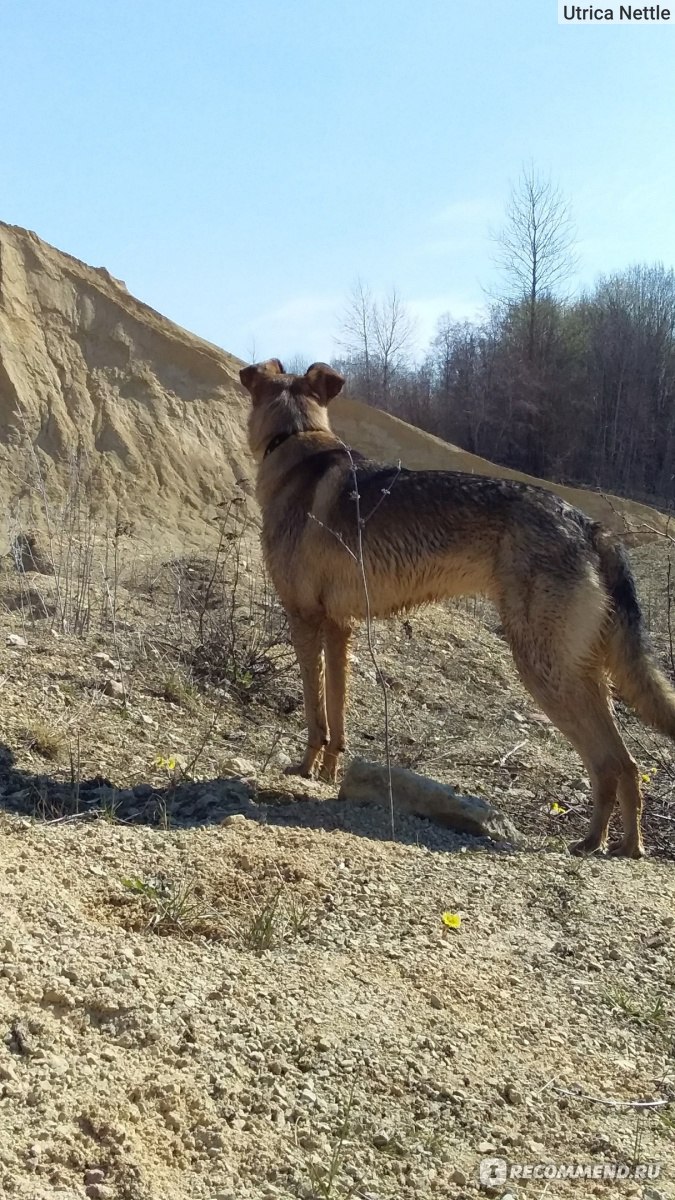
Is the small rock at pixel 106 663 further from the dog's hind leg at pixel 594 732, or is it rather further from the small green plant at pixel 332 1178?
the small green plant at pixel 332 1178

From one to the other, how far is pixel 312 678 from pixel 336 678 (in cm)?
24

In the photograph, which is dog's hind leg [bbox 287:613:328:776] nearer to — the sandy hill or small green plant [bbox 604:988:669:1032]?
small green plant [bbox 604:988:669:1032]

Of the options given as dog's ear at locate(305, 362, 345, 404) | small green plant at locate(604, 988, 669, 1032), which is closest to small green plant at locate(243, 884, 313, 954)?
small green plant at locate(604, 988, 669, 1032)

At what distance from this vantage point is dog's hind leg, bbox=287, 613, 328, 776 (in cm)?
604

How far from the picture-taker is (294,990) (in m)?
2.99

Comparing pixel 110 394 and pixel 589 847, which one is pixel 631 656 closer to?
pixel 589 847

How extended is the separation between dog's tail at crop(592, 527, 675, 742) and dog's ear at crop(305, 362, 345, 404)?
7.48 ft

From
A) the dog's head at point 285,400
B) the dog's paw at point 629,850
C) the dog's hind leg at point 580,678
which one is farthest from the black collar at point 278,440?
the dog's paw at point 629,850

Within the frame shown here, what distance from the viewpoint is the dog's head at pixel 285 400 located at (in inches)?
263

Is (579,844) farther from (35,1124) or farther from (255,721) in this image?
(35,1124)

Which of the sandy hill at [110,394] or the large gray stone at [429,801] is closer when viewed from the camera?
the large gray stone at [429,801]

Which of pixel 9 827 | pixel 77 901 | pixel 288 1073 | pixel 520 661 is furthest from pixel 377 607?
pixel 288 1073

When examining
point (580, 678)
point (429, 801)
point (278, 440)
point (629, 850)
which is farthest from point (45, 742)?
point (629, 850)

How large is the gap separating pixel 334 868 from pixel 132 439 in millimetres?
11901
